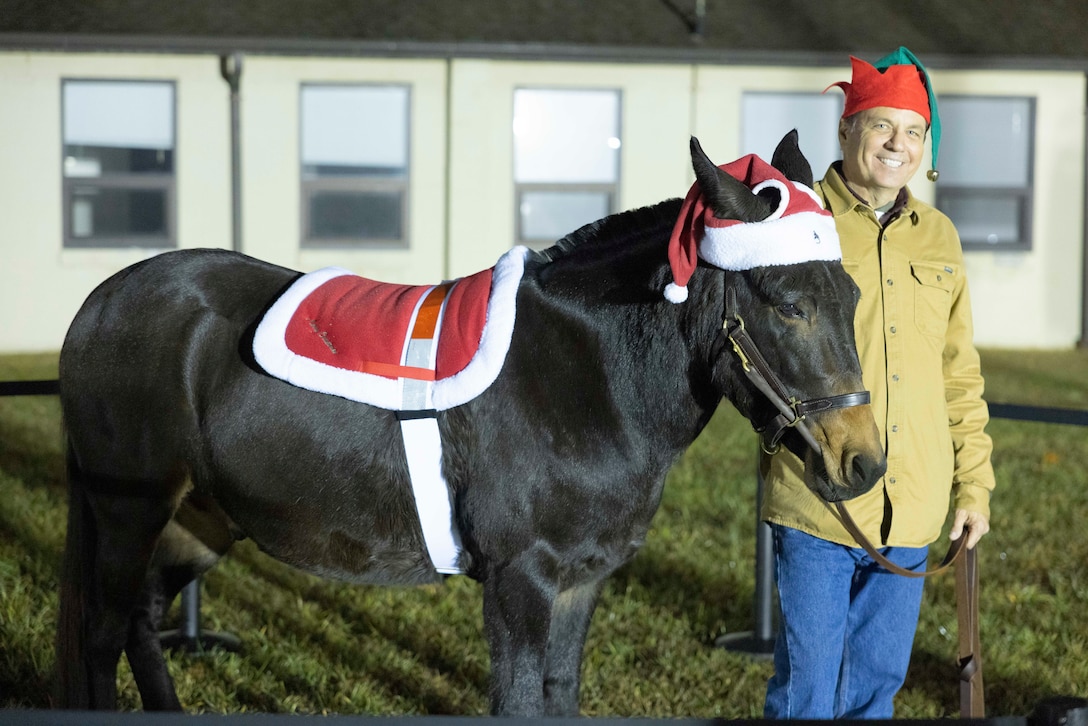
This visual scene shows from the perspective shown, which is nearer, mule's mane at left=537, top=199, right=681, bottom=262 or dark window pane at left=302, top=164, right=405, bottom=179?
mule's mane at left=537, top=199, right=681, bottom=262

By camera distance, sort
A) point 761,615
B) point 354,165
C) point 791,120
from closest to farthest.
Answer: point 761,615 < point 354,165 < point 791,120

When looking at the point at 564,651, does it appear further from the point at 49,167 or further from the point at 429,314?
the point at 49,167

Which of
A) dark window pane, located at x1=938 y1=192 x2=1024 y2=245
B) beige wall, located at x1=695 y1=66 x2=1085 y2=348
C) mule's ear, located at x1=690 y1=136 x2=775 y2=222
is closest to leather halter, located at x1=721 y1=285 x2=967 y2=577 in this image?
mule's ear, located at x1=690 y1=136 x2=775 y2=222

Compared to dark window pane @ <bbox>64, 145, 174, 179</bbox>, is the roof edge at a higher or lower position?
higher

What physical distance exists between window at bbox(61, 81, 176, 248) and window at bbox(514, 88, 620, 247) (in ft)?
13.5

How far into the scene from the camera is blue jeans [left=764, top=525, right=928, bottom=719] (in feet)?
9.18

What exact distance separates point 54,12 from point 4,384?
10.7 meters

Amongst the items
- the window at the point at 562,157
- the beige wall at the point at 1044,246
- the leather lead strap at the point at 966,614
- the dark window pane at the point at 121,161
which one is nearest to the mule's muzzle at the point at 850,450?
the leather lead strap at the point at 966,614

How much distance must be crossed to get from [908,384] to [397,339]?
127 cm

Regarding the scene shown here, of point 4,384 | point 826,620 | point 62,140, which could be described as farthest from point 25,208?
point 826,620

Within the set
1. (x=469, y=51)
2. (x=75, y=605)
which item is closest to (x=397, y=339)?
(x=75, y=605)

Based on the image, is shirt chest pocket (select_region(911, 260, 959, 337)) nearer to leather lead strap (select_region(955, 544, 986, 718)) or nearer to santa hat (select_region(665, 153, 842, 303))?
santa hat (select_region(665, 153, 842, 303))

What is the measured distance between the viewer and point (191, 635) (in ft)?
14.3

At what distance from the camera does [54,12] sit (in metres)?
12.7
